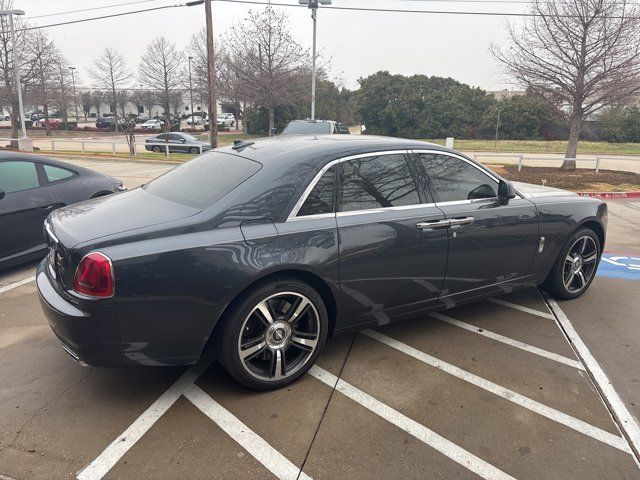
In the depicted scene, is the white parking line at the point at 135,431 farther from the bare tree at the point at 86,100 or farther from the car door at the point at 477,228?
the bare tree at the point at 86,100

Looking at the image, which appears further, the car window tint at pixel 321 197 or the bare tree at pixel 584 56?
the bare tree at pixel 584 56

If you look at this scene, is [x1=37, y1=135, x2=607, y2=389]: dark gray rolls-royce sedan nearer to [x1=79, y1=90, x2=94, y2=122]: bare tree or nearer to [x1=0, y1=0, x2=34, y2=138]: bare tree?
[x1=0, y1=0, x2=34, y2=138]: bare tree

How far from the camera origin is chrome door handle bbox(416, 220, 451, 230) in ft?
11.5

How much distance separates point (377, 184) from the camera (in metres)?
3.50

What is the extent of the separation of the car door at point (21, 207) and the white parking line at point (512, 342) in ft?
14.4

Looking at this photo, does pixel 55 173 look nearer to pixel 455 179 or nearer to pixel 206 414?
pixel 206 414

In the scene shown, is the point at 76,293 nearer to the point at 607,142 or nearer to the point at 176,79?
the point at 607,142

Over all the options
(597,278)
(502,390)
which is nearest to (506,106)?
(597,278)

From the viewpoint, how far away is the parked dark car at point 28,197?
505 centimetres

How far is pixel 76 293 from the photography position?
267cm

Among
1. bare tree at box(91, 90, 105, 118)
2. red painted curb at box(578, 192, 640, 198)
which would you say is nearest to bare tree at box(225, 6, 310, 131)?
red painted curb at box(578, 192, 640, 198)

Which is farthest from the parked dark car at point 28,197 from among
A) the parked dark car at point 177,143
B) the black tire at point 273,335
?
the parked dark car at point 177,143

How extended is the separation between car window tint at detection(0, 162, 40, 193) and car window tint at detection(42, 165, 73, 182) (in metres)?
0.15

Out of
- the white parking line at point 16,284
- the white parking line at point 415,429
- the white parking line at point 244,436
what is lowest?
the white parking line at point 16,284
